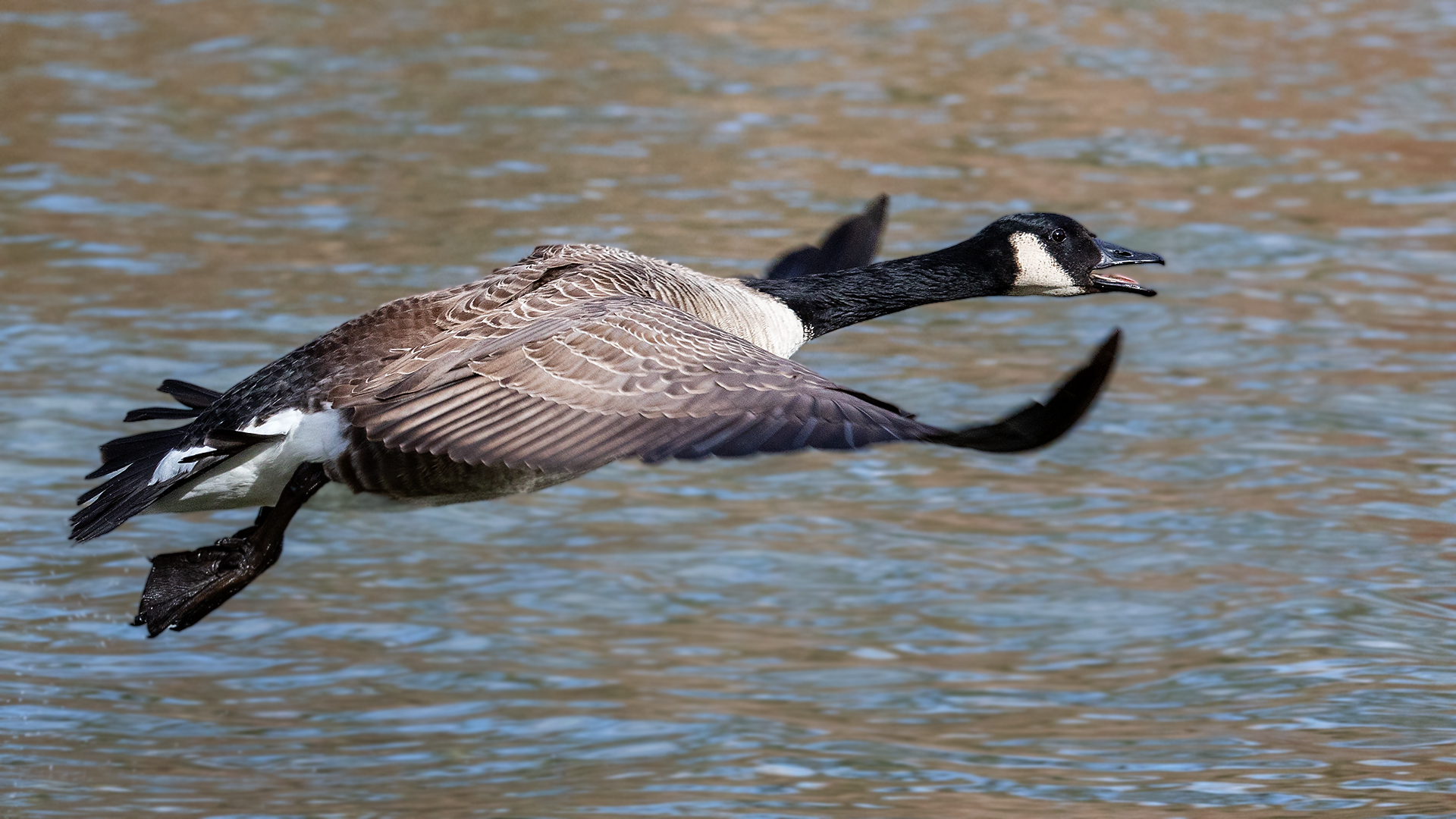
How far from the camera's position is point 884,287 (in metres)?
8.38

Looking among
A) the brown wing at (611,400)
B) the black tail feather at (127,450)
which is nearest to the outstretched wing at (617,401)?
the brown wing at (611,400)

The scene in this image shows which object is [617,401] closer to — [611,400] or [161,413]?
[611,400]

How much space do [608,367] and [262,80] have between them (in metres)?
13.7

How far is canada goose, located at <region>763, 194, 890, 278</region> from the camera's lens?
9328 mm

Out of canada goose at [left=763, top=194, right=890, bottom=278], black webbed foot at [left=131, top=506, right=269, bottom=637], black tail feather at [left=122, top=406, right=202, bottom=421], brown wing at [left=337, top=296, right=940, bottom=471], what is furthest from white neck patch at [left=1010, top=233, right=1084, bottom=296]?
black tail feather at [left=122, top=406, right=202, bottom=421]

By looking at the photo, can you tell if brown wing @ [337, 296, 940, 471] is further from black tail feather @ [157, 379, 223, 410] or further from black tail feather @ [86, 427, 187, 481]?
black tail feather @ [157, 379, 223, 410]

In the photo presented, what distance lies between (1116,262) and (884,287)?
0.99 m

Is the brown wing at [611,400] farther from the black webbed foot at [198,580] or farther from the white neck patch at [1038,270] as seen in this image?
the white neck patch at [1038,270]

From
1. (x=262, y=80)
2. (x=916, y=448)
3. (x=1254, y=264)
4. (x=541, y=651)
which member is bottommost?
(x=541, y=651)

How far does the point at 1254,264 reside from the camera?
15.3 metres

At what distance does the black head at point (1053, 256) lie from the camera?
27.0 feet

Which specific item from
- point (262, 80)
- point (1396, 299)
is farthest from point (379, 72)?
point (1396, 299)

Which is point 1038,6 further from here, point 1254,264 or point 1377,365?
point 1377,365

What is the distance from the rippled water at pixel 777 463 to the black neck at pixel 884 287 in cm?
192
